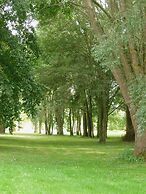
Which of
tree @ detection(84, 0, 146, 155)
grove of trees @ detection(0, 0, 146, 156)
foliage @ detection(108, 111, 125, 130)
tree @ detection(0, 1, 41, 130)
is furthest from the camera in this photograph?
foliage @ detection(108, 111, 125, 130)

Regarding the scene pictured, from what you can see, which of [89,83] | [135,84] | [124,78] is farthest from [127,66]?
[89,83]

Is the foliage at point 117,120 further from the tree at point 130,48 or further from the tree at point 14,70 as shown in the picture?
the tree at point 130,48

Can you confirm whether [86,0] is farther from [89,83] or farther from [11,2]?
[89,83]

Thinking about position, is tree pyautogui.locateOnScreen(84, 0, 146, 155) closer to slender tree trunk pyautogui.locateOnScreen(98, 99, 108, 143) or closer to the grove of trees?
the grove of trees

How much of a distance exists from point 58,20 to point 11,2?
461 inches

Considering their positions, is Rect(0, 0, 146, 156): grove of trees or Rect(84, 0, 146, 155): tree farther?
Rect(0, 0, 146, 156): grove of trees

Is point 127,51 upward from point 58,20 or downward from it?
downward

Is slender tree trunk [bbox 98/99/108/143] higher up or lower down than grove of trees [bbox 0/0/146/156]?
lower down

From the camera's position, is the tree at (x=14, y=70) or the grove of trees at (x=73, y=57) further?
the tree at (x=14, y=70)

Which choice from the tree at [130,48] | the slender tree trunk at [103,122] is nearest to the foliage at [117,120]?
the slender tree trunk at [103,122]

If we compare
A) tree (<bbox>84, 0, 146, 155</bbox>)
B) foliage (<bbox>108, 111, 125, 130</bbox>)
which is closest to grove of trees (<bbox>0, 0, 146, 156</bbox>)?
tree (<bbox>84, 0, 146, 155</bbox>)

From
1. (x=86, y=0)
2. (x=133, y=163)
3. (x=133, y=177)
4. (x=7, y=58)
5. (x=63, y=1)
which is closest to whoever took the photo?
(x=133, y=177)

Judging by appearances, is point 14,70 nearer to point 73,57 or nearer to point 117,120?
point 73,57

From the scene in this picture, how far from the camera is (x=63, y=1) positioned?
2312 cm
